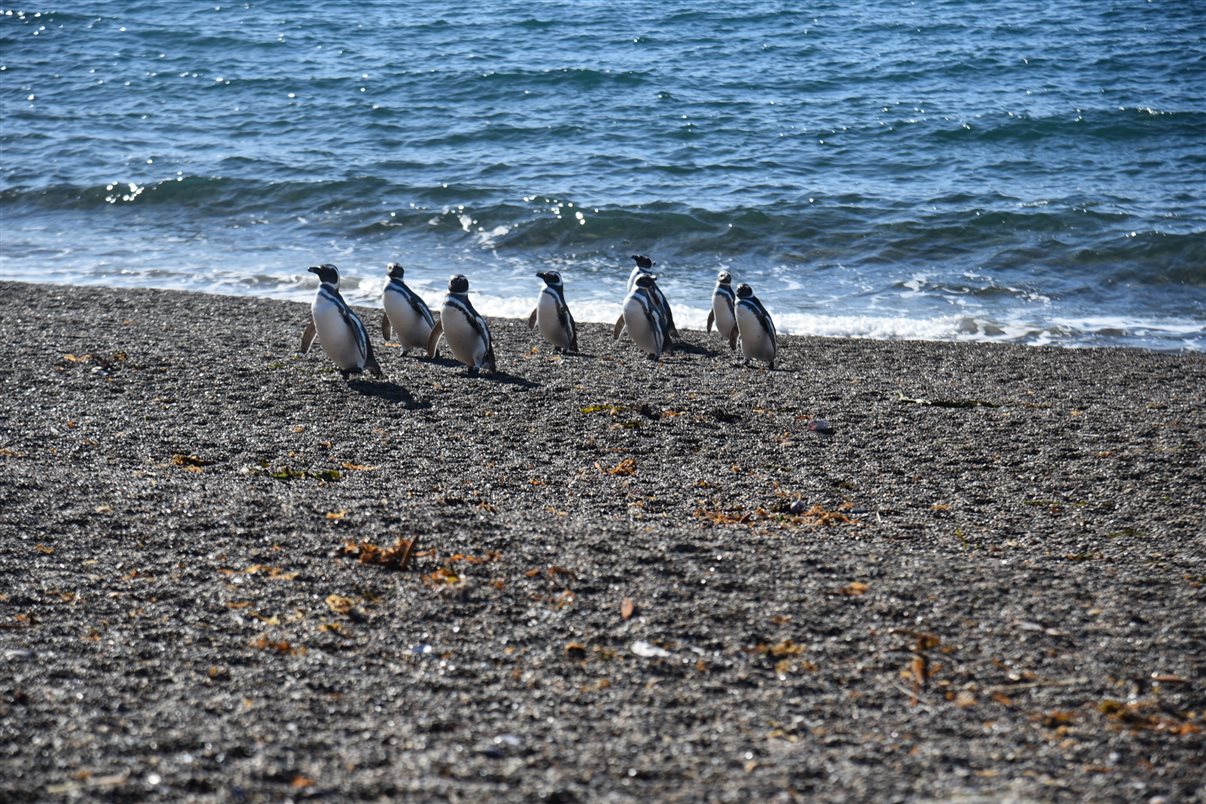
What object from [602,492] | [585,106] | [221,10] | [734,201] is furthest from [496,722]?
[221,10]

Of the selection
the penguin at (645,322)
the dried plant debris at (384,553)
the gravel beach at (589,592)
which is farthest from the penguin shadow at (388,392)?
the dried plant debris at (384,553)

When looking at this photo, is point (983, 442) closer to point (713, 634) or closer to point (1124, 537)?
point (1124, 537)

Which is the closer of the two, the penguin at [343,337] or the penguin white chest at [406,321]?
the penguin at [343,337]

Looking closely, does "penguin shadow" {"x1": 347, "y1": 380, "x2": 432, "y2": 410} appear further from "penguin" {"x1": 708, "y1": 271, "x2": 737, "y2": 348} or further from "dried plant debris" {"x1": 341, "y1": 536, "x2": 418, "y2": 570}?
"penguin" {"x1": 708, "y1": 271, "x2": 737, "y2": 348}

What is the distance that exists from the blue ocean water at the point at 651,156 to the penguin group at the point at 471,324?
6.78 ft

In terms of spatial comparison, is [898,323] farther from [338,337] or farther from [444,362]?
[338,337]

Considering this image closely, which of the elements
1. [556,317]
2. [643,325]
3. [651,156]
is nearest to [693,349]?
[643,325]

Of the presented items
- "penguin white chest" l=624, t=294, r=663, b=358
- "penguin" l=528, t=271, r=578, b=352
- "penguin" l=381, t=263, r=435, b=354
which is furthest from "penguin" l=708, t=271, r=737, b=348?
"penguin" l=381, t=263, r=435, b=354

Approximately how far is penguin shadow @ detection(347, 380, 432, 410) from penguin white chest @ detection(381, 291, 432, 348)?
1.54m

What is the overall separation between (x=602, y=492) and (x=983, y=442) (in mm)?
2683

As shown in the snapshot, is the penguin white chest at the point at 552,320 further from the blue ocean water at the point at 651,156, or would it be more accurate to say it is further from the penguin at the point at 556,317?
the blue ocean water at the point at 651,156

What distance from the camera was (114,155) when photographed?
72.2ft

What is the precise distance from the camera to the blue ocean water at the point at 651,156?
15273 mm

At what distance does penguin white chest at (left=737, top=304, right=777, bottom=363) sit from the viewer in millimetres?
11125
